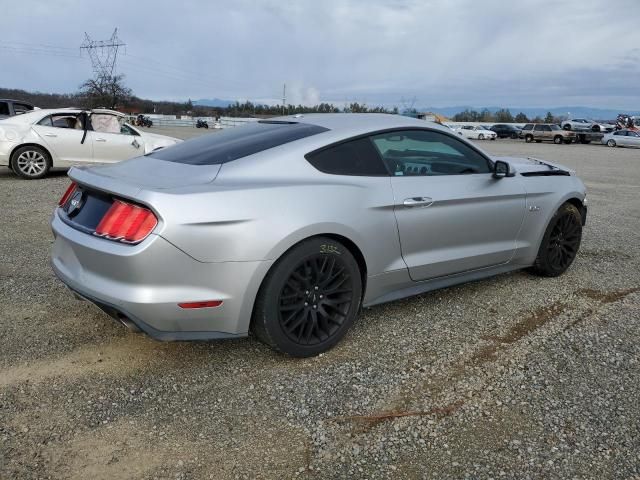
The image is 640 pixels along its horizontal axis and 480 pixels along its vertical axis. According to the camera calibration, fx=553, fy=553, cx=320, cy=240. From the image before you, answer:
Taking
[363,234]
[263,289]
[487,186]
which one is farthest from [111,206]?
[487,186]

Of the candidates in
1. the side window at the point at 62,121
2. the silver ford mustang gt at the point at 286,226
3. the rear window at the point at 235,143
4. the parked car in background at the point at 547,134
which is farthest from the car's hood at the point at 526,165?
the parked car in background at the point at 547,134

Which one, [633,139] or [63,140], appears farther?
[633,139]

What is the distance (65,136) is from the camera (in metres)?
10.8

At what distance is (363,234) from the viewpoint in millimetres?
3441

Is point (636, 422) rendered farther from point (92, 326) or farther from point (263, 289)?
point (92, 326)

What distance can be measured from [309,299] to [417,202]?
3.39 ft

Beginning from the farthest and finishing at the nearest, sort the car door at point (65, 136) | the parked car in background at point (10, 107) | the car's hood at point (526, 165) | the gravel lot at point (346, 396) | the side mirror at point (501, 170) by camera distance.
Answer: the parked car in background at point (10, 107) < the car door at point (65, 136) < the car's hood at point (526, 165) < the side mirror at point (501, 170) < the gravel lot at point (346, 396)

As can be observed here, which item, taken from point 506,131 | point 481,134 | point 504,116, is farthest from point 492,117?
point 481,134

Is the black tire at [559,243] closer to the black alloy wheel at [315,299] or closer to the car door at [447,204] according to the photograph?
the car door at [447,204]

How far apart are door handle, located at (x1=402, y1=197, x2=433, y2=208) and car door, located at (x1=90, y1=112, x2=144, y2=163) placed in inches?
350

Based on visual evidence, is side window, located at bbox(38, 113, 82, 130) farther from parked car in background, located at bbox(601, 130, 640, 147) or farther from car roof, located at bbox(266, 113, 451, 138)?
parked car in background, located at bbox(601, 130, 640, 147)

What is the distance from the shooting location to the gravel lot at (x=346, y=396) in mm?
2473

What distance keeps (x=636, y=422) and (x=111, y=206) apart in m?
2.98

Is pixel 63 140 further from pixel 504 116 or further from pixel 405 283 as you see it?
pixel 504 116
